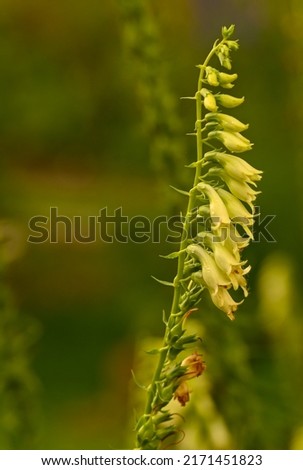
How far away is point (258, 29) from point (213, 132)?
731mm

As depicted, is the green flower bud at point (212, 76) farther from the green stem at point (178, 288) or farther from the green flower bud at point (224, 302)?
the green flower bud at point (224, 302)

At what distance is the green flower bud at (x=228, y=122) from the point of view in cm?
50

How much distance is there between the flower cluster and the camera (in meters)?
0.49

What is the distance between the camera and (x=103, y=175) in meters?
1.37

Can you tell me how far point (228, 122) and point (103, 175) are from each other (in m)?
0.88

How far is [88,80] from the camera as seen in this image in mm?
1356

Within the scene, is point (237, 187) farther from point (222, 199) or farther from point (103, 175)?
point (103, 175)

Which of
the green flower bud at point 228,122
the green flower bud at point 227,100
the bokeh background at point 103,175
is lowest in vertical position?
the green flower bud at point 228,122

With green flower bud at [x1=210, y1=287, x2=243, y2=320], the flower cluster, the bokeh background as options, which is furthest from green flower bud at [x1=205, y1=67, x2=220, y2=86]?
the bokeh background

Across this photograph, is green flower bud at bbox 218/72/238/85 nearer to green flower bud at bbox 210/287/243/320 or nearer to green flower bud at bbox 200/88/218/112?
green flower bud at bbox 200/88/218/112

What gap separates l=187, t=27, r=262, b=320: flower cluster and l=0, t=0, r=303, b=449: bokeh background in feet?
1.33

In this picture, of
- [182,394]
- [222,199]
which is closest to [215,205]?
[222,199]

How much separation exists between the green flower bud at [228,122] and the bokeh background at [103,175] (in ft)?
1.42

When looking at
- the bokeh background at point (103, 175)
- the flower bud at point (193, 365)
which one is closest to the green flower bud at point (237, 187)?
the flower bud at point (193, 365)
